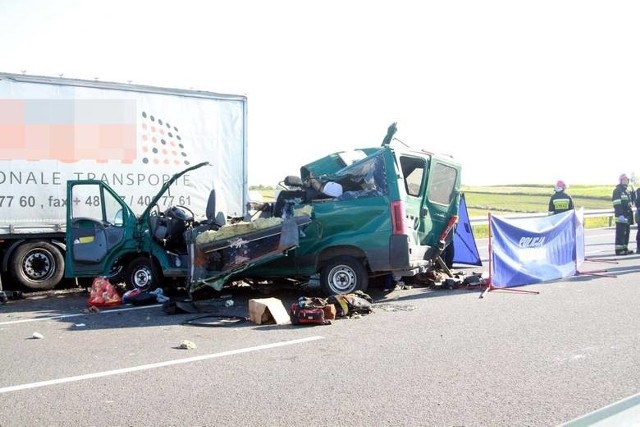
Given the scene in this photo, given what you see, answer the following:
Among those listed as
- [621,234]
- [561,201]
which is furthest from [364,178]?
[621,234]

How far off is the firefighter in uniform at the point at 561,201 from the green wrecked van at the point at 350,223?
4.58m

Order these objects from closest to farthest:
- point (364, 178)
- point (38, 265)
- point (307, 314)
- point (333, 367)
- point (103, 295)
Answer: point (333, 367), point (307, 314), point (103, 295), point (364, 178), point (38, 265)

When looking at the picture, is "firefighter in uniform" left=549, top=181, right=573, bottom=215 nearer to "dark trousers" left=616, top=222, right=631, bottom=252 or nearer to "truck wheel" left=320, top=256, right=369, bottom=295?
"dark trousers" left=616, top=222, right=631, bottom=252

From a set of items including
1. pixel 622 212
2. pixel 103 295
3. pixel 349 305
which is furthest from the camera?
pixel 622 212

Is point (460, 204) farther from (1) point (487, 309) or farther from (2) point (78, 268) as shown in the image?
(2) point (78, 268)

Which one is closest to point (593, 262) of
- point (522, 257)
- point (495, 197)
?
point (522, 257)

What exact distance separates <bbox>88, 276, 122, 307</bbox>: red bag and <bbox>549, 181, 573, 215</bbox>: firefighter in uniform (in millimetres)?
8730

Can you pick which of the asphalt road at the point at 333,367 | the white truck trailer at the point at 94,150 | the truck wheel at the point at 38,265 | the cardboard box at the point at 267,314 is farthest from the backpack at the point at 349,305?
the truck wheel at the point at 38,265

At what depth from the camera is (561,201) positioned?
12930 mm

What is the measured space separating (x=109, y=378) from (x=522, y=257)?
24.4 feet

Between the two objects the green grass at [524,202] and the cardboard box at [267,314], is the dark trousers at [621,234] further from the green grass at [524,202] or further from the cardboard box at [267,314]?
the green grass at [524,202]

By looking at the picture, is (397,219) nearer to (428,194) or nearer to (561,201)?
(428,194)

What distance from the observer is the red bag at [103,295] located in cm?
880

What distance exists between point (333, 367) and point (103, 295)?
183 inches
